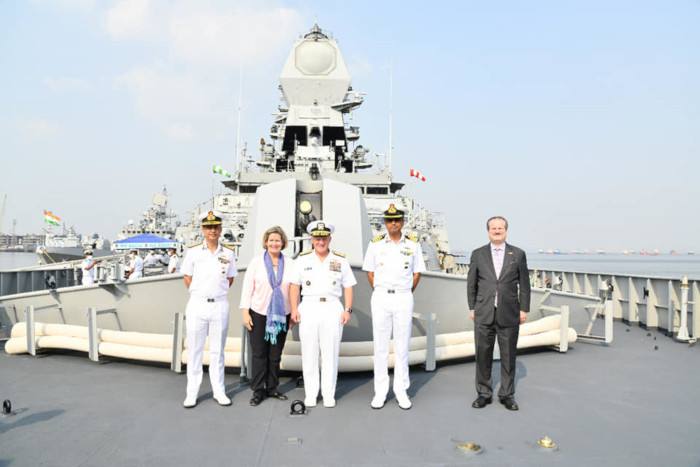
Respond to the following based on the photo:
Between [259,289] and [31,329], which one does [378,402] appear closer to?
[259,289]

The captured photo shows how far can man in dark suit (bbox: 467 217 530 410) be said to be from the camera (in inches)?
146

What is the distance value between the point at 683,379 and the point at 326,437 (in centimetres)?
381

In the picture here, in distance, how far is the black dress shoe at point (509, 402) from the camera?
3607 millimetres

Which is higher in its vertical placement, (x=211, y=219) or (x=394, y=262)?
(x=211, y=219)

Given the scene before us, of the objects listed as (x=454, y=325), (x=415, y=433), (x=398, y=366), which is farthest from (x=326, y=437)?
(x=454, y=325)

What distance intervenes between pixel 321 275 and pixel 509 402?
70.9 inches

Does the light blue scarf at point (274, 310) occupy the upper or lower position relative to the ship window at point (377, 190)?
lower

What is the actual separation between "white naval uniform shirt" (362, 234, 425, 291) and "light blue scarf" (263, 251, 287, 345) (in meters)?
0.75

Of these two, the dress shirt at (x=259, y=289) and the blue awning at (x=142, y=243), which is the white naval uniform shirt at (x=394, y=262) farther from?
the blue awning at (x=142, y=243)

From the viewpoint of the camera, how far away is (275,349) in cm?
390

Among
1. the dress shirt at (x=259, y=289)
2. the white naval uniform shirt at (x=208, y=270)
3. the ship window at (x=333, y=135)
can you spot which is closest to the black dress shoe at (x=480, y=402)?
the dress shirt at (x=259, y=289)

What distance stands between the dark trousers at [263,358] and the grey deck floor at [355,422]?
0.17 metres

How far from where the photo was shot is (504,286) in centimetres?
370

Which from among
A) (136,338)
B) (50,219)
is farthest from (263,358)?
(50,219)
